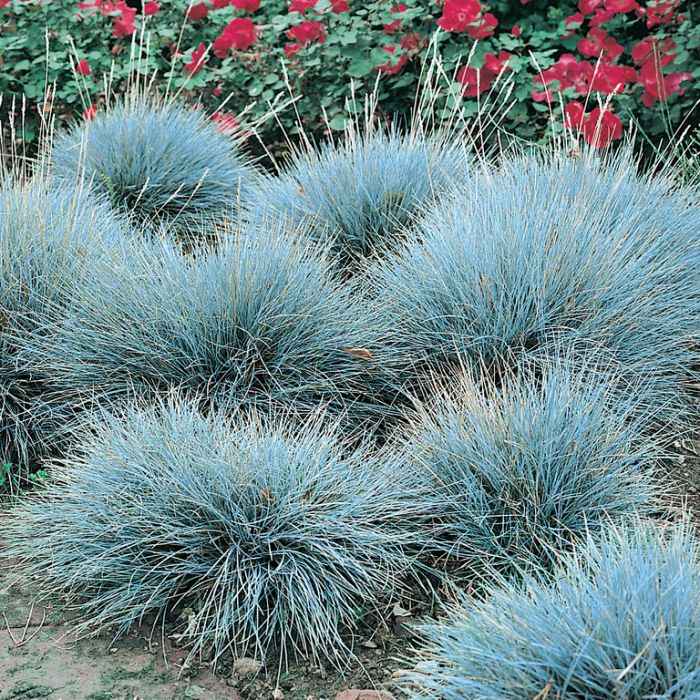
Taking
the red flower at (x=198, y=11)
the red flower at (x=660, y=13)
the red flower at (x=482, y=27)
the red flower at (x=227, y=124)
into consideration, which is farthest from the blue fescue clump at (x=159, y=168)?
the red flower at (x=660, y=13)

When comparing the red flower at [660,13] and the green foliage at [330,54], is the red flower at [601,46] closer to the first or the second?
the green foliage at [330,54]

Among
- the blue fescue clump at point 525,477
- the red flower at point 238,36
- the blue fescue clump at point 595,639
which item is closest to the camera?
the blue fescue clump at point 595,639

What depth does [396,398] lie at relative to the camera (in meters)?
3.38

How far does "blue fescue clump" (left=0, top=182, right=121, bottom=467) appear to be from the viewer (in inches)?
132

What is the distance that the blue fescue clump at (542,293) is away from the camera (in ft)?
10.6

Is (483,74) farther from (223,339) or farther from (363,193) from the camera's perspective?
(223,339)

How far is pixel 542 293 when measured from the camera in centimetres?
318

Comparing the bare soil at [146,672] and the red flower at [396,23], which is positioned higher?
the red flower at [396,23]

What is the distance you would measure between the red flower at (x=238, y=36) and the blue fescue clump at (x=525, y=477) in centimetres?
333

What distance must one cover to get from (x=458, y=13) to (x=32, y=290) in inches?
104

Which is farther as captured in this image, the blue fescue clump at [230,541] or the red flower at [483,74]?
the red flower at [483,74]

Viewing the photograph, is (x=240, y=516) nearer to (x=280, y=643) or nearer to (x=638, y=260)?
(x=280, y=643)

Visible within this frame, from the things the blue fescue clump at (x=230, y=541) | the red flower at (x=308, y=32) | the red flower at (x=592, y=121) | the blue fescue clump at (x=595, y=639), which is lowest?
the blue fescue clump at (x=230, y=541)

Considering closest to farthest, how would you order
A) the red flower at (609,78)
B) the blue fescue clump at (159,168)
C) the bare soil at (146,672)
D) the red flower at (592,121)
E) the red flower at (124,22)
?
the bare soil at (146,672), the red flower at (592,121), the red flower at (609,78), the blue fescue clump at (159,168), the red flower at (124,22)
